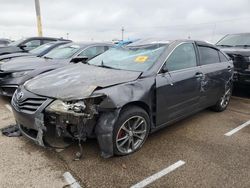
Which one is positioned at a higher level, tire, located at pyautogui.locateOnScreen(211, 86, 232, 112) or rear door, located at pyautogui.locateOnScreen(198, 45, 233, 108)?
rear door, located at pyautogui.locateOnScreen(198, 45, 233, 108)

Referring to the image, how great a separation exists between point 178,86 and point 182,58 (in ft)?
1.80

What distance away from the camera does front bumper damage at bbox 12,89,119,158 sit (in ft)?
8.73

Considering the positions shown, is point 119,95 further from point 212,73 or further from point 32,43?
point 32,43

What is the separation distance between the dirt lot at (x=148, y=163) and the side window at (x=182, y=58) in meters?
1.11

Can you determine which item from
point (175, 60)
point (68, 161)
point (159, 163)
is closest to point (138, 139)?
point (159, 163)

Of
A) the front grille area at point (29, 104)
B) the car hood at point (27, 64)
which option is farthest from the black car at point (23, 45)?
the front grille area at point (29, 104)

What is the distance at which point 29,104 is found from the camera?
296 centimetres

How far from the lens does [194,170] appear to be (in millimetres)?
2818

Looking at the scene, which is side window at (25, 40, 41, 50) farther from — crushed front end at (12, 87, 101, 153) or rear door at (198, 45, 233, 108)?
rear door at (198, 45, 233, 108)

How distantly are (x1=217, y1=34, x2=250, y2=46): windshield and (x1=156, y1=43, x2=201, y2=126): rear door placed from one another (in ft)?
11.6

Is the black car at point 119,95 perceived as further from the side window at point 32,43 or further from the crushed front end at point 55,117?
the side window at point 32,43

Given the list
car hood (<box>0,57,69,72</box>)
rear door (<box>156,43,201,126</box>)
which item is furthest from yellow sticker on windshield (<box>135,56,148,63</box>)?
car hood (<box>0,57,69,72</box>)

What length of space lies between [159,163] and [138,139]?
0.43m

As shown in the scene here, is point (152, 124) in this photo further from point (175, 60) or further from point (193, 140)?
point (175, 60)
